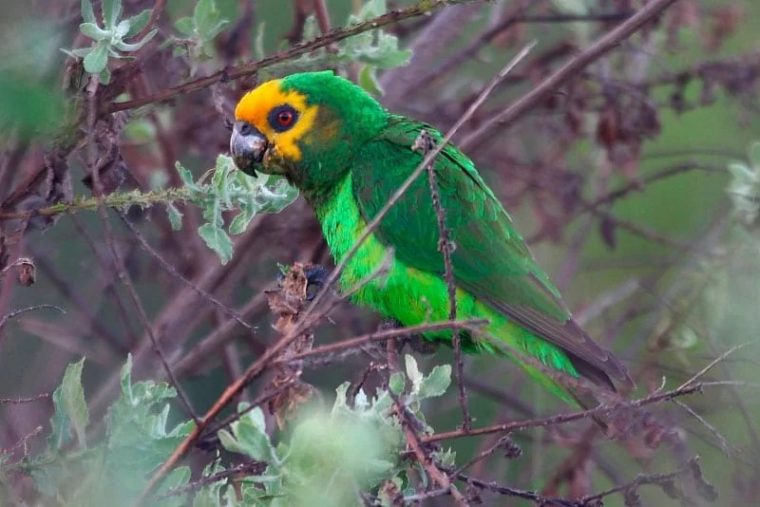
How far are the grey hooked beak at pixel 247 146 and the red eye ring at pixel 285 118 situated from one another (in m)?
0.08

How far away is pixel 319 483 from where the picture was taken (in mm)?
1809

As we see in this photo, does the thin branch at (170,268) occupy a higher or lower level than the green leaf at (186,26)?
lower

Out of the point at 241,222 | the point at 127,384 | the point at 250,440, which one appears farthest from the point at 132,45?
the point at 250,440

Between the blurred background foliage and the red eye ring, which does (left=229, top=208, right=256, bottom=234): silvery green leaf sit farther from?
the red eye ring

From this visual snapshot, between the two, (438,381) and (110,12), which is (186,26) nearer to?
(110,12)

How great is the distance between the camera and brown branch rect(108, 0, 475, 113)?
2.13 m

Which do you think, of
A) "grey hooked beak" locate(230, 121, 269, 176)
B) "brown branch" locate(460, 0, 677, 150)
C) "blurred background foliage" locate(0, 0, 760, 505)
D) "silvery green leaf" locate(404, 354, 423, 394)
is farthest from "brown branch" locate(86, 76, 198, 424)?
"brown branch" locate(460, 0, 677, 150)

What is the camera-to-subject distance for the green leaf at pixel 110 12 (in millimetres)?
2180

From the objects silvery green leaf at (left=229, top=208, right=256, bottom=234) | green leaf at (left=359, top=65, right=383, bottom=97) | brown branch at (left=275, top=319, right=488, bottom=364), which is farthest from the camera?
green leaf at (left=359, top=65, right=383, bottom=97)

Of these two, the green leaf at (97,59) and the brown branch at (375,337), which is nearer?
the brown branch at (375,337)

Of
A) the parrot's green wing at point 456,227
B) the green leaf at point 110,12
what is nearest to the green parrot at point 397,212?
the parrot's green wing at point 456,227

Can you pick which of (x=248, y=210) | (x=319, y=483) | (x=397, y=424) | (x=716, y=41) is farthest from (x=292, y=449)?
(x=716, y=41)

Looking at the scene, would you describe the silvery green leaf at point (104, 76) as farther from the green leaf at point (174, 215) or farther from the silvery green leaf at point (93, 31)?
the green leaf at point (174, 215)

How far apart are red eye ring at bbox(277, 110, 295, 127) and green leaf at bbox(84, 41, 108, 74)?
113 cm
